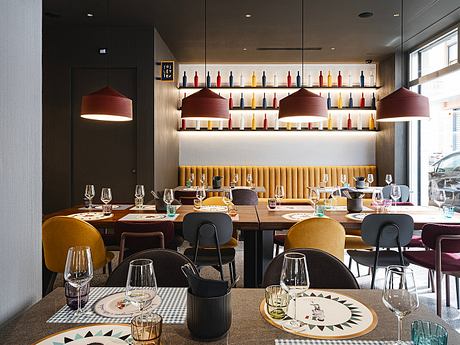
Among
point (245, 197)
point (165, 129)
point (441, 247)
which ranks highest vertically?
point (165, 129)

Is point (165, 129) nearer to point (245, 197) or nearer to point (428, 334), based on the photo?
point (245, 197)

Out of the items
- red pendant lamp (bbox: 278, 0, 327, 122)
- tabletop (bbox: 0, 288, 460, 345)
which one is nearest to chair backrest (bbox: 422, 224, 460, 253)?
red pendant lamp (bbox: 278, 0, 327, 122)

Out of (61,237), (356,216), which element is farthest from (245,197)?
(61,237)

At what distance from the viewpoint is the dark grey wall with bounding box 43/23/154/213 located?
5812 mm

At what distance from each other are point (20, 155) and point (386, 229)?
244cm

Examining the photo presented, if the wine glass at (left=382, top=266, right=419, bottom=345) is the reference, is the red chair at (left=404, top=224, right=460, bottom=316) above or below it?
below

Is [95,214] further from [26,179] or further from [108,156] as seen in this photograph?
[108,156]

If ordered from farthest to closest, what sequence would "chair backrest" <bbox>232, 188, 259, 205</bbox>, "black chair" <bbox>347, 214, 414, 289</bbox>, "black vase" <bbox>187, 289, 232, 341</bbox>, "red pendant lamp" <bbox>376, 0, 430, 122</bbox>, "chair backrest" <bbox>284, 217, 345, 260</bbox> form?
"chair backrest" <bbox>232, 188, 259, 205</bbox> < "red pendant lamp" <bbox>376, 0, 430, 122</bbox> < "black chair" <bbox>347, 214, 414, 289</bbox> < "chair backrest" <bbox>284, 217, 345, 260</bbox> < "black vase" <bbox>187, 289, 232, 341</bbox>

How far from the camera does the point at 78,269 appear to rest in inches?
49.2

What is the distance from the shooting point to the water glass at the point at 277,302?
1229 millimetres

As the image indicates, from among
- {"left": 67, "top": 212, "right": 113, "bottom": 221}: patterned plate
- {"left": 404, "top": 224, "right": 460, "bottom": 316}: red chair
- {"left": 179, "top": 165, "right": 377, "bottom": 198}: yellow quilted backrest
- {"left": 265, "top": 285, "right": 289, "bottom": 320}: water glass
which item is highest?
{"left": 179, "top": 165, "right": 377, "bottom": 198}: yellow quilted backrest

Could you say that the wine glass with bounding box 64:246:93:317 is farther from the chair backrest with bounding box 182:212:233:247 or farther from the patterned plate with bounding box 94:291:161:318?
the chair backrest with bounding box 182:212:233:247

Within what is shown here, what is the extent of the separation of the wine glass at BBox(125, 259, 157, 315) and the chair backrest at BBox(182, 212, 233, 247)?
175 cm

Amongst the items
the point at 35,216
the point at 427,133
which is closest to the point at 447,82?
the point at 427,133
